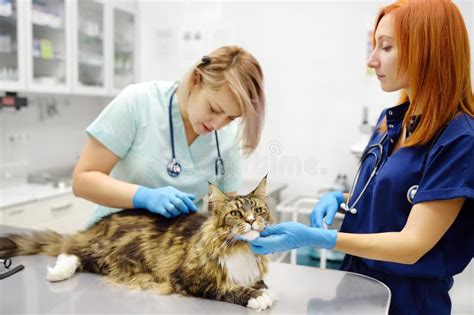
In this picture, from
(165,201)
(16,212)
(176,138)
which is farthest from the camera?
(16,212)

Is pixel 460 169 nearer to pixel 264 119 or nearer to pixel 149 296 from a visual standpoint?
pixel 264 119

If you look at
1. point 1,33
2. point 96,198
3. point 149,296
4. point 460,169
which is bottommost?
point 149,296

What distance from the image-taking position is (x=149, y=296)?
3.40 ft

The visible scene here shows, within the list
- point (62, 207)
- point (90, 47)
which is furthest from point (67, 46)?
point (62, 207)

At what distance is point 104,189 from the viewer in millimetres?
1274

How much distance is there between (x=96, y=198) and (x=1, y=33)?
1863mm

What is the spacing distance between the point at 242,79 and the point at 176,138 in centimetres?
34

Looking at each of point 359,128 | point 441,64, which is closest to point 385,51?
point 441,64

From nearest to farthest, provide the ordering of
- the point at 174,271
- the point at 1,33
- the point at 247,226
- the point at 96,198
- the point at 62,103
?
the point at 247,226 → the point at 174,271 → the point at 96,198 → the point at 1,33 → the point at 62,103

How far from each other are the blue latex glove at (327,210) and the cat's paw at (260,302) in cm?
37

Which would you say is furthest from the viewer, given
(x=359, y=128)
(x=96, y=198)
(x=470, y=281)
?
(x=359, y=128)

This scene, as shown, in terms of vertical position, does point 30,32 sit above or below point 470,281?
above

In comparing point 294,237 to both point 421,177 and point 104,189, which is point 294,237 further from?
point 104,189

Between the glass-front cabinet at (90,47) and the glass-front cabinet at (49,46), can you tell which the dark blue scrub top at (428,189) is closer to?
the glass-front cabinet at (49,46)
